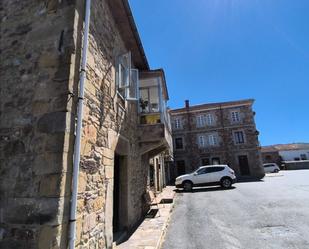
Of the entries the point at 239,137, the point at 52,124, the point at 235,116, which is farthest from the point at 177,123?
the point at 52,124

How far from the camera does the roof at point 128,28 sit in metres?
5.25

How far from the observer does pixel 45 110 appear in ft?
10.2

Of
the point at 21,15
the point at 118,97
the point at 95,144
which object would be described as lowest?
the point at 95,144

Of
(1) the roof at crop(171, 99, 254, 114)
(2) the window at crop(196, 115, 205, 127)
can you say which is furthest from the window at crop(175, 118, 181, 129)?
(2) the window at crop(196, 115, 205, 127)

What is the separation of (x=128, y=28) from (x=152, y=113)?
8.90 feet

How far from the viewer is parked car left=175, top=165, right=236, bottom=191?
14166 mm

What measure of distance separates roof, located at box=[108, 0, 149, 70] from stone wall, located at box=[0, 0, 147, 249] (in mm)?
872

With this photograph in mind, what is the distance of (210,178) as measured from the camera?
47.4 feet


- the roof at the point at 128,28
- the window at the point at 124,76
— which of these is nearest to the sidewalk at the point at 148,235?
the window at the point at 124,76

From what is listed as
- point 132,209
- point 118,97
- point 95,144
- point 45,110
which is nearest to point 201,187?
point 132,209

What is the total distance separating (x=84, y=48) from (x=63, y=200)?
2314mm

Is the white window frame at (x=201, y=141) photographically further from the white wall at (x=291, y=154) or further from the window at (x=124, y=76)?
the white wall at (x=291, y=154)

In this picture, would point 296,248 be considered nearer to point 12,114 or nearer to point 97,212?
point 97,212

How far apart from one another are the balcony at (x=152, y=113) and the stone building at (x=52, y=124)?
86.5 inches
